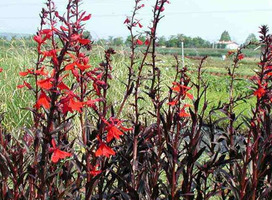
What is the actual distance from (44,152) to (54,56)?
37 cm

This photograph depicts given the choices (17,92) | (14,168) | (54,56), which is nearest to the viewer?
(54,56)

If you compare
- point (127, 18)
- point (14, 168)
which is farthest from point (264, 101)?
point (14, 168)

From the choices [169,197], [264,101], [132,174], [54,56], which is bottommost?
[169,197]

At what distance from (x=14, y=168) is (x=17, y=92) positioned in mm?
3377

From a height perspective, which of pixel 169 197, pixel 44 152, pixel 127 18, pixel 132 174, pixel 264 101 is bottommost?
pixel 169 197

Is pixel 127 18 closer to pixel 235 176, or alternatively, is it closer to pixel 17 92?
pixel 235 176

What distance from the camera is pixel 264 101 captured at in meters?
1.78

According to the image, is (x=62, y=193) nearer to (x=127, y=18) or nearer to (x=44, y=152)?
(x=44, y=152)

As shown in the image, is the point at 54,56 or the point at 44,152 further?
the point at 44,152

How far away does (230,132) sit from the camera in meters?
2.12

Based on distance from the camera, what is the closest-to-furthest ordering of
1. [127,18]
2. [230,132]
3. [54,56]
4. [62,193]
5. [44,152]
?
[54,56], [44,152], [62,193], [230,132], [127,18]

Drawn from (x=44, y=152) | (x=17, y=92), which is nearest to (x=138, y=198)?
(x=44, y=152)

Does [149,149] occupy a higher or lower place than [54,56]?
lower

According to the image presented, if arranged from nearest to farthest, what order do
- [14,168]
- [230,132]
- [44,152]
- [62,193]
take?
[44,152] → [62,193] → [14,168] → [230,132]
